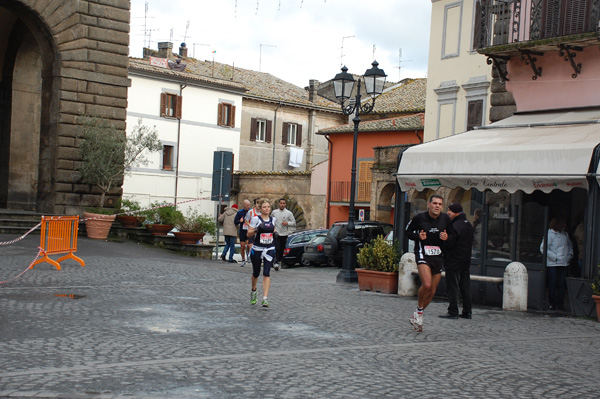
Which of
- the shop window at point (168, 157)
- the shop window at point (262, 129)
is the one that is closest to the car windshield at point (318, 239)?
the shop window at point (168, 157)

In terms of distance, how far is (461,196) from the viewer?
16406 millimetres

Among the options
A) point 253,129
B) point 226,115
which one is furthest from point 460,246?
point 253,129

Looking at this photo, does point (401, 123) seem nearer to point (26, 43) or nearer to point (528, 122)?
point (26, 43)

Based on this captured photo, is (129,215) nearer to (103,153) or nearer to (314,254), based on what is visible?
(103,153)

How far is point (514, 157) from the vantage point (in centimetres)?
1444

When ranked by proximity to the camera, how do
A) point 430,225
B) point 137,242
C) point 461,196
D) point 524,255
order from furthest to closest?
point 137,242 → point 461,196 → point 524,255 → point 430,225

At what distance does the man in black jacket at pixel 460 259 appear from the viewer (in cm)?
1279

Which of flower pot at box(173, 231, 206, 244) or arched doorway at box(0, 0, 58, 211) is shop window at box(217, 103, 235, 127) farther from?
flower pot at box(173, 231, 206, 244)

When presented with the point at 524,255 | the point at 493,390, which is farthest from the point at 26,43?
the point at 493,390

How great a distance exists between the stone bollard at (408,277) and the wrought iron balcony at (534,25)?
17.0 feet

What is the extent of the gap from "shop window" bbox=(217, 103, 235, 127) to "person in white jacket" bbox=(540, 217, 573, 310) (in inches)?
1591

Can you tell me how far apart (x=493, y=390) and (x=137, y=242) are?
60.5ft

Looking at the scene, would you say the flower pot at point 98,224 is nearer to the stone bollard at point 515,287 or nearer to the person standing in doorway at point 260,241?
the person standing in doorway at point 260,241

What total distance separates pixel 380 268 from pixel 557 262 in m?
3.45
